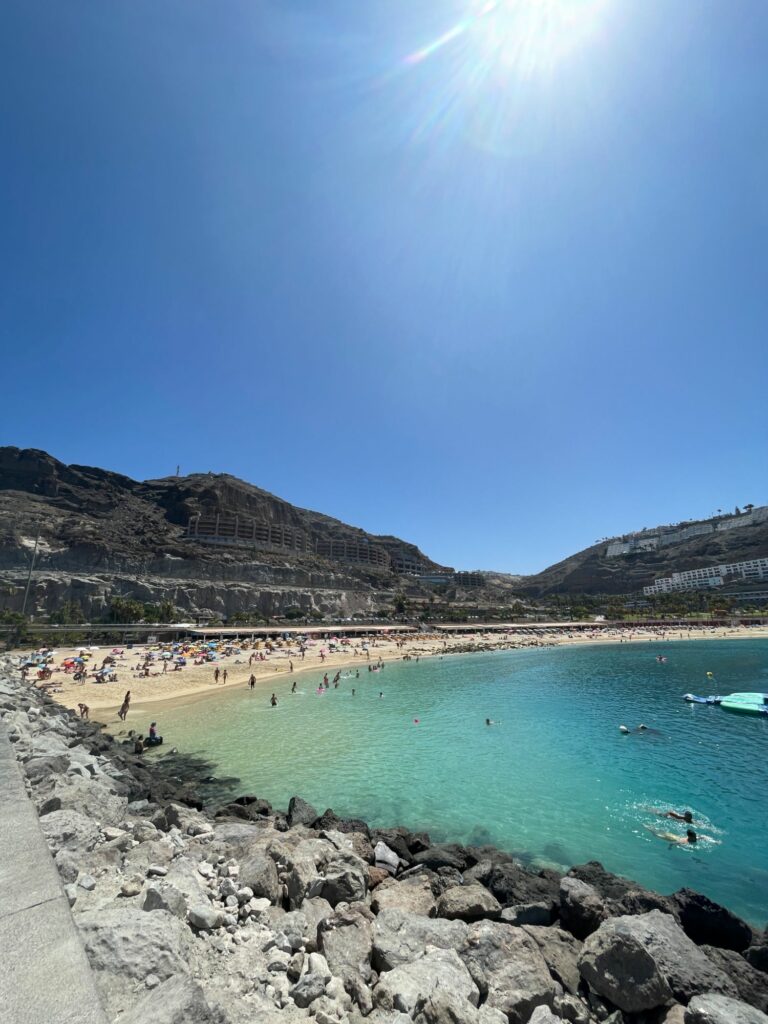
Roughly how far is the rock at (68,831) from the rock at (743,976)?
8.64 meters

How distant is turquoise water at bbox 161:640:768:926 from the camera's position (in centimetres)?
1109

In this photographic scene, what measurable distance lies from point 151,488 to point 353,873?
163257 millimetres

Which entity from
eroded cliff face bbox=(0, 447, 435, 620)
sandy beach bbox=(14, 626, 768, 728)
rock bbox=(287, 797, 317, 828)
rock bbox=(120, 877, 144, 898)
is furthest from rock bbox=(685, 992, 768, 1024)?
eroded cliff face bbox=(0, 447, 435, 620)

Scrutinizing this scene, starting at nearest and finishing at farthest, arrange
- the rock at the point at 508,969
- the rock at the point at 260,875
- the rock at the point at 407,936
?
the rock at the point at 508,969
the rock at the point at 407,936
the rock at the point at 260,875

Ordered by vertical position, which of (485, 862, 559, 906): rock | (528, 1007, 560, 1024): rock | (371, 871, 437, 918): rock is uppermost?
(528, 1007, 560, 1024): rock

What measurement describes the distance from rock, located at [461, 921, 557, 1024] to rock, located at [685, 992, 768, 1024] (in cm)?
137

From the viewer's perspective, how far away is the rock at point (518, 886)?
25.3ft

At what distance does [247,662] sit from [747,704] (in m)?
41.3

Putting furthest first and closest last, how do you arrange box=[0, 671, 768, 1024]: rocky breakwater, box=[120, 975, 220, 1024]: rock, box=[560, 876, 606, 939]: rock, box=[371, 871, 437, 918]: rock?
box=[371, 871, 437, 918]: rock → box=[560, 876, 606, 939]: rock → box=[0, 671, 768, 1024]: rocky breakwater → box=[120, 975, 220, 1024]: rock

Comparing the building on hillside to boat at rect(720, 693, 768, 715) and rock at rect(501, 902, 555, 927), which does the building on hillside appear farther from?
rock at rect(501, 902, 555, 927)

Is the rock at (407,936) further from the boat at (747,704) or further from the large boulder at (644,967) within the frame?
the boat at (747,704)

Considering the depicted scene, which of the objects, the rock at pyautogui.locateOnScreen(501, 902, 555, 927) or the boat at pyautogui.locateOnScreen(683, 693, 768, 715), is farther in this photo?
the boat at pyautogui.locateOnScreen(683, 693, 768, 715)

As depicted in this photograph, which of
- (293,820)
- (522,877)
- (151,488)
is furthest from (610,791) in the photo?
(151,488)

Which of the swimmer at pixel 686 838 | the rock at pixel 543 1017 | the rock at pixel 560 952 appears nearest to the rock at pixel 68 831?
the rock at pixel 543 1017
